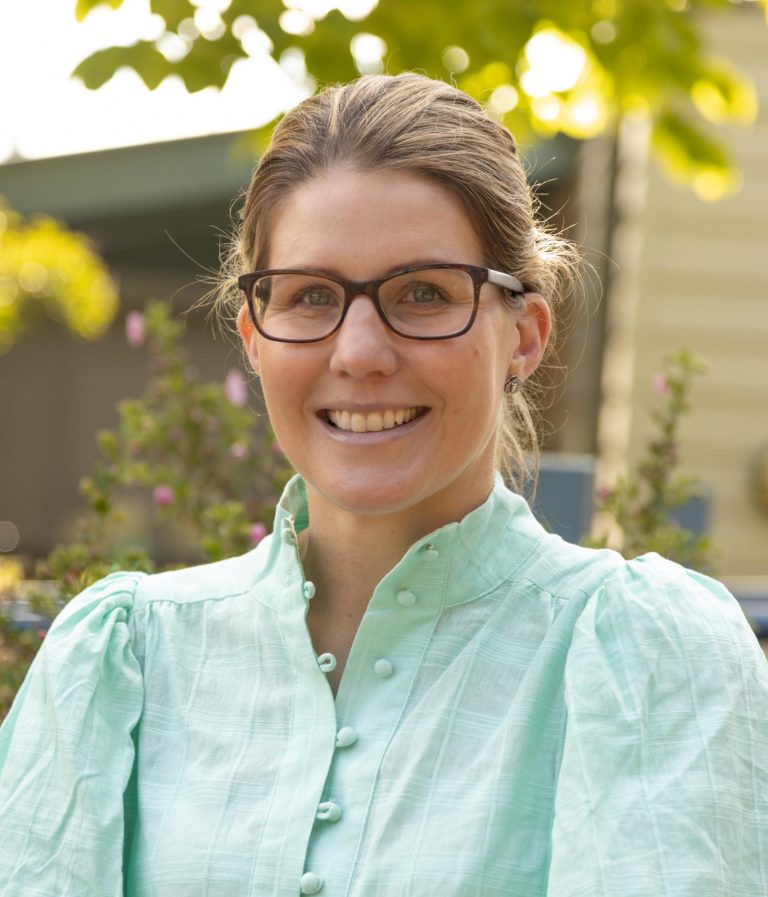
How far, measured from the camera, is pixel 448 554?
177cm

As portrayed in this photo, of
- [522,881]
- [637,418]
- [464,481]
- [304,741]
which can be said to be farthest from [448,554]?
[637,418]

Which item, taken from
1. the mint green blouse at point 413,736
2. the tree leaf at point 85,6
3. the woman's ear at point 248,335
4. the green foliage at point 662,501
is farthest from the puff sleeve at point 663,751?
the tree leaf at point 85,6

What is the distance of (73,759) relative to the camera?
5.77 feet

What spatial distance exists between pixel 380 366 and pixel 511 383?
27cm

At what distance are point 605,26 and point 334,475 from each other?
310 centimetres

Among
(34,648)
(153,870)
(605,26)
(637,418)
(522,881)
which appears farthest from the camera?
(637,418)

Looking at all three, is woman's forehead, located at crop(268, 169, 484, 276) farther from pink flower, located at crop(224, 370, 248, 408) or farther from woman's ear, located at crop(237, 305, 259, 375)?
pink flower, located at crop(224, 370, 248, 408)

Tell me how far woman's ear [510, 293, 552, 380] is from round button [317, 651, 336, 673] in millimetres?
441

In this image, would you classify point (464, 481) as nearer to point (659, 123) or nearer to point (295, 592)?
point (295, 592)

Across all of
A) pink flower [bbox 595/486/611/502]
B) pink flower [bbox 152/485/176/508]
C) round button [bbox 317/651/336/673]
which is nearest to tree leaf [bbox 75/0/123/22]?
pink flower [bbox 152/485/176/508]

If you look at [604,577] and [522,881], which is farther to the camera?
[604,577]

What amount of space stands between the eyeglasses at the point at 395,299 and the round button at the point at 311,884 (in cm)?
62

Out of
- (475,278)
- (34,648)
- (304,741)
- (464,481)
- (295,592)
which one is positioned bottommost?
(34,648)

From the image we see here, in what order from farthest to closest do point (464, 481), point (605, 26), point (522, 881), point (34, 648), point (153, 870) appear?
point (605, 26) → point (34, 648) → point (464, 481) → point (153, 870) → point (522, 881)
